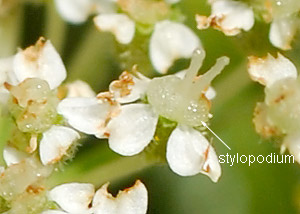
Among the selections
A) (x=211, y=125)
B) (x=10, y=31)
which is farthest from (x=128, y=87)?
(x=10, y=31)

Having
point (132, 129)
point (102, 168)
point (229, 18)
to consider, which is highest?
point (229, 18)

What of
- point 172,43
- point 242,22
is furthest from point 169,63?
point 242,22

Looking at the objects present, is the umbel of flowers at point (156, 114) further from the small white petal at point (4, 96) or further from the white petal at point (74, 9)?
the white petal at point (74, 9)

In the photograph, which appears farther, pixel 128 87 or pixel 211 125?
pixel 211 125

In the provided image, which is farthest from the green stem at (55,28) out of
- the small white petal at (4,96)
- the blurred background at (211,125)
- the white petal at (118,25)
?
the small white petal at (4,96)

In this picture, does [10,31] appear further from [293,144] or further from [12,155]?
[293,144]

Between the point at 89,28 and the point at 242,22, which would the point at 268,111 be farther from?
the point at 89,28
